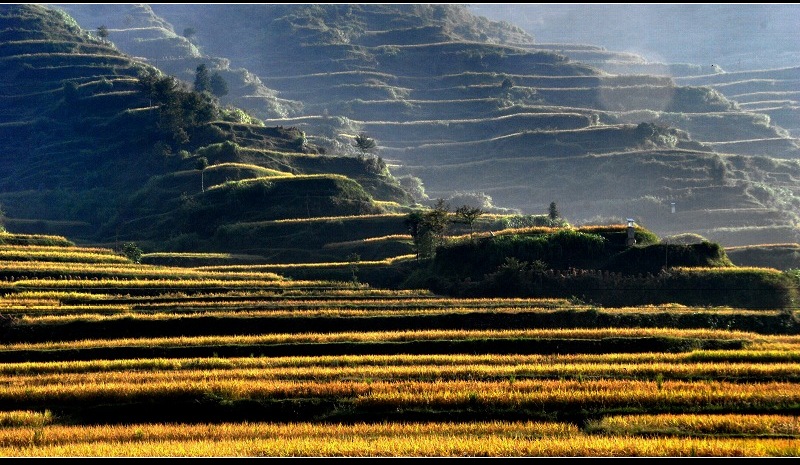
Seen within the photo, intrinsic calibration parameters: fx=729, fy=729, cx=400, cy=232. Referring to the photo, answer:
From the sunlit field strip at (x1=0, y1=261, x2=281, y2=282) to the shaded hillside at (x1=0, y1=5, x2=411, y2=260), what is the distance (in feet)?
61.0

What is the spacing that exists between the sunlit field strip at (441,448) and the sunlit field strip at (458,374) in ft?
24.9

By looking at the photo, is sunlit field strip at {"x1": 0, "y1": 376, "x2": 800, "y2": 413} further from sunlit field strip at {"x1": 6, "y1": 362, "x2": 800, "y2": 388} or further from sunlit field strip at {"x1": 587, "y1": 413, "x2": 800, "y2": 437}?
sunlit field strip at {"x1": 587, "y1": 413, "x2": 800, "y2": 437}

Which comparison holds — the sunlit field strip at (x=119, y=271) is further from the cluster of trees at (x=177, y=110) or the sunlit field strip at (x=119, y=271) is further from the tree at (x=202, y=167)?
the cluster of trees at (x=177, y=110)

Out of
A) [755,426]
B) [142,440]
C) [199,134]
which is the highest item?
[199,134]

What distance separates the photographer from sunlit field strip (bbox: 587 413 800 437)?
23.3m

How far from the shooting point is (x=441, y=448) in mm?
21125

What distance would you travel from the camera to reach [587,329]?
135ft

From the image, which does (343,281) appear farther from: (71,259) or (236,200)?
(236,200)

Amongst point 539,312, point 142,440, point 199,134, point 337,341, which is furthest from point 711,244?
point 199,134

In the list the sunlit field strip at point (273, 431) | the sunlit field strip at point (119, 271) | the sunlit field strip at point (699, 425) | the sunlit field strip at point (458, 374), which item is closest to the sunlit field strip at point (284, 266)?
the sunlit field strip at point (119, 271)

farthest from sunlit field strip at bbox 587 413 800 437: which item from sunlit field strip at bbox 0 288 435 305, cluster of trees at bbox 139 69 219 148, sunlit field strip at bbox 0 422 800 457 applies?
cluster of trees at bbox 139 69 219 148

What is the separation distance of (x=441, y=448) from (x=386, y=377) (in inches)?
385

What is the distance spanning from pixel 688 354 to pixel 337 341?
17496 millimetres
